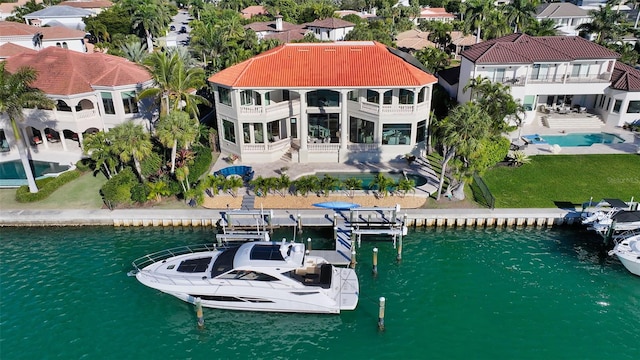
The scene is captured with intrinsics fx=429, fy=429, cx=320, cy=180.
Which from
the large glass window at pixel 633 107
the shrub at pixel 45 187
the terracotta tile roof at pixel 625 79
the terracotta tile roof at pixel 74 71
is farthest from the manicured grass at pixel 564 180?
the shrub at pixel 45 187

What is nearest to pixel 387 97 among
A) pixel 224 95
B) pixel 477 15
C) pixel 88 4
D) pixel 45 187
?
pixel 224 95

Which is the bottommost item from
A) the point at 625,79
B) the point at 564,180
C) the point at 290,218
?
the point at 290,218

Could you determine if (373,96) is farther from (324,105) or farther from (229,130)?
(229,130)

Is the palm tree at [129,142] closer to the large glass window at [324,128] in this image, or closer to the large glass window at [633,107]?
the large glass window at [324,128]

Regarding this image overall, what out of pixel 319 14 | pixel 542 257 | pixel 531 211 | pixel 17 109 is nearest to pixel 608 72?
pixel 531 211

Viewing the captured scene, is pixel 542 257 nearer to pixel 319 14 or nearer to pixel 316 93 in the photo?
pixel 316 93
